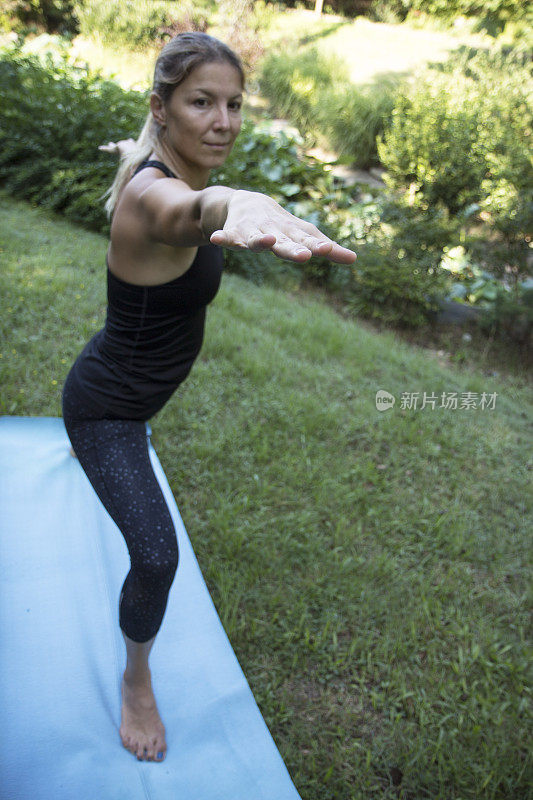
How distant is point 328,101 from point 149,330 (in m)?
8.23

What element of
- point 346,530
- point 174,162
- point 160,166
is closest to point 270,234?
point 160,166

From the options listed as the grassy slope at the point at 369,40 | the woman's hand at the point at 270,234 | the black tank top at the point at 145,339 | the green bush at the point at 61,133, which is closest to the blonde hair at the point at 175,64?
the black tank top at the point at 145,339

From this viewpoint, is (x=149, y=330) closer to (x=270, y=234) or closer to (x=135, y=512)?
(x=135, y=512)

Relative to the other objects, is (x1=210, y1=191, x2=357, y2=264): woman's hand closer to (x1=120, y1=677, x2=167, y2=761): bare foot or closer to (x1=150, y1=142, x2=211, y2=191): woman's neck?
(x1=150, y1=142, x2=211, y2=191): woman's neck

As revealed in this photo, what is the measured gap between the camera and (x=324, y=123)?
8.37 metres

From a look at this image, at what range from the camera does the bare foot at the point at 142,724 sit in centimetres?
148

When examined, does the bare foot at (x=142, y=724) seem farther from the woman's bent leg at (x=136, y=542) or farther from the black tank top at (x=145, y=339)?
the black tank top at (x=145, y=339)

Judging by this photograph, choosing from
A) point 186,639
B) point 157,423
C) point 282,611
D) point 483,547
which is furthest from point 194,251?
point 483,547

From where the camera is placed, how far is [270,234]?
882 mm

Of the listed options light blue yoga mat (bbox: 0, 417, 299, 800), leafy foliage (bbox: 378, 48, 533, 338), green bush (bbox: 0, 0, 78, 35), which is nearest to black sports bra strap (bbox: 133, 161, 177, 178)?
light blue yoga mat (bbox: 0, 417, 299, 800)

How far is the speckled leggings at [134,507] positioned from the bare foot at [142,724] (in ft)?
0.75

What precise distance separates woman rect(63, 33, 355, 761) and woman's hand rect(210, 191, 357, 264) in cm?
26

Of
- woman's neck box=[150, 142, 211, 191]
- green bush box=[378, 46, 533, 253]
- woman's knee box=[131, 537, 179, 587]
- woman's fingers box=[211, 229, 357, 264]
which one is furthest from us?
green bush box=[378, 46, 533, 253]

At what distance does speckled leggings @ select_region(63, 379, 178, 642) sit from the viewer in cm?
134
